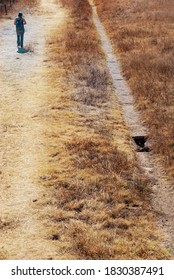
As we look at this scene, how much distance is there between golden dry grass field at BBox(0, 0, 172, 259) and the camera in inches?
415

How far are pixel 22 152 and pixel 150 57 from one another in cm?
1443

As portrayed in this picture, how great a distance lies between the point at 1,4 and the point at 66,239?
1694 inches

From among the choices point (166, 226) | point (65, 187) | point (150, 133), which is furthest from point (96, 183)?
point (150, 133)

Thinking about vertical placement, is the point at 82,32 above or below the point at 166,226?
above

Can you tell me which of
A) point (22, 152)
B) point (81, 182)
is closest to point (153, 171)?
point (81, 182)

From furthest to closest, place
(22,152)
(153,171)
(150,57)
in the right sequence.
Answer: (150,57) < (22,152) < (153,171)

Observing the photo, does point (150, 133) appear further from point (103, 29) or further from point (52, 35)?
point (103, 29)

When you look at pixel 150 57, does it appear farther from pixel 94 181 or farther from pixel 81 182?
pixel 81 182

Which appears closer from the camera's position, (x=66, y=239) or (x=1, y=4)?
(x=66, y=239)

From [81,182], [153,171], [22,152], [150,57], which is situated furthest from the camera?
[150,57]

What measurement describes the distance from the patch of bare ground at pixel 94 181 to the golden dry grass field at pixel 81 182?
0.02m

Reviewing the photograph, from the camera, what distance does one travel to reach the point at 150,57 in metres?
27.0

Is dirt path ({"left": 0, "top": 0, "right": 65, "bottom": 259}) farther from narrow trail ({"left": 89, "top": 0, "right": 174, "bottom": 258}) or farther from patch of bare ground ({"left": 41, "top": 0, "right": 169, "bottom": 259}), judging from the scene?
narrow trail ({"left": 89, "top": 0, "right": 174, "bottom": 258})

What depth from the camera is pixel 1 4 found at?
4909cm
